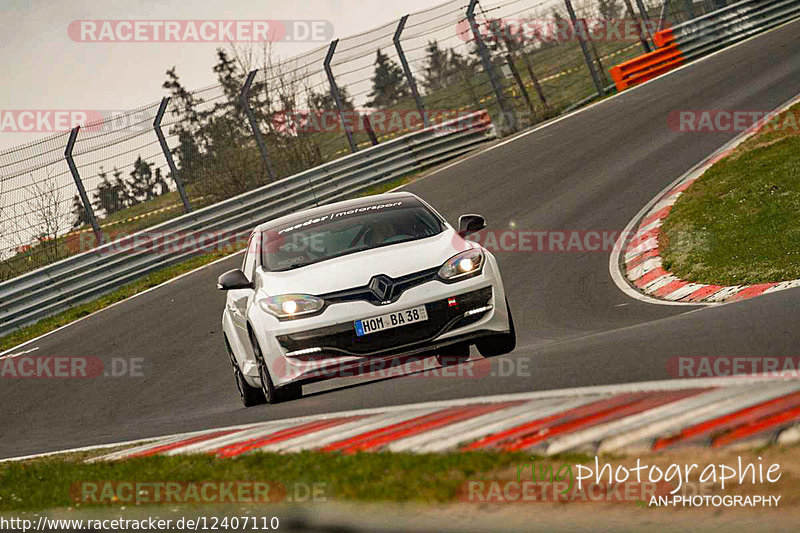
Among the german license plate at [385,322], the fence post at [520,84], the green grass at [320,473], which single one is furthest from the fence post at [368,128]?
the green grass at [320,473]

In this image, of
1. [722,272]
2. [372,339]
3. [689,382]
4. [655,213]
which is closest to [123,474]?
[372,339]

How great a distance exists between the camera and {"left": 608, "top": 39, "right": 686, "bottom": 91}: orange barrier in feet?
87.9

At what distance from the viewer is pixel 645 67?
2700 cm

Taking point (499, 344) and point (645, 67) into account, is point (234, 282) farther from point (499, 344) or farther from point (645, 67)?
point (645, 67)

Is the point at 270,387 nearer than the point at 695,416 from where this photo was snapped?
No

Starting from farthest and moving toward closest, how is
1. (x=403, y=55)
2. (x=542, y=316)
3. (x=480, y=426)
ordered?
(x=403, y=55) < (x=542, y=316) < (x=480, y=426)

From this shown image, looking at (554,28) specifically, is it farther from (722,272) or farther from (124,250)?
(722,272)

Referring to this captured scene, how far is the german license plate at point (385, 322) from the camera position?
7.98 m

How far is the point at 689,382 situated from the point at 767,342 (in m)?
1.07

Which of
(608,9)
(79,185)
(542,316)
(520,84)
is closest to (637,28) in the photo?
(608,9)

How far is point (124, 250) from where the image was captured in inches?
799

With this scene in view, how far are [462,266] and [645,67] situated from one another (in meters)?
20.2

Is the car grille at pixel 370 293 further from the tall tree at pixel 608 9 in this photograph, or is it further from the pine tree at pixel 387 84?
the tall tree at pixel 608 9

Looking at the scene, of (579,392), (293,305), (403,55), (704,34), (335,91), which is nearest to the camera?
(579,392)
